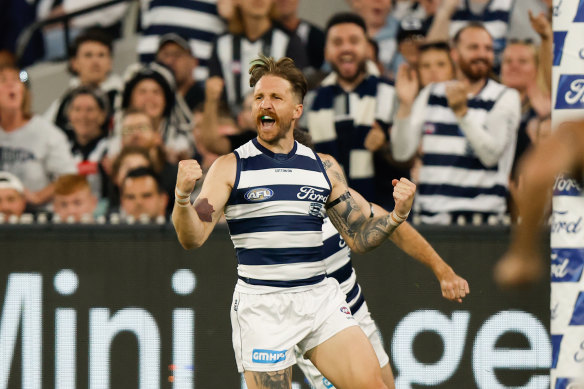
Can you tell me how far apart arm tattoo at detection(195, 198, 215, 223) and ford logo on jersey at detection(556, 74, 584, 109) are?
80.9 inches

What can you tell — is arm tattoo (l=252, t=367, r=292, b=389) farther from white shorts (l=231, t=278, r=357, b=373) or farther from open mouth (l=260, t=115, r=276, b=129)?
open mouth (l=260, t=115, r=276, b=129)

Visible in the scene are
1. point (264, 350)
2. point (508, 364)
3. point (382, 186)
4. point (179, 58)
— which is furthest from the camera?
point (179, 58)

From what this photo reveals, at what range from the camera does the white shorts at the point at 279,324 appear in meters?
5.09

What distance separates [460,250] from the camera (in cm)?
642

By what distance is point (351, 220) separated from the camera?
17.9 feet

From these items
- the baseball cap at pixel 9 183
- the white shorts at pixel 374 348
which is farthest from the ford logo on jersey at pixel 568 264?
the baseball cap at pixel 9 183

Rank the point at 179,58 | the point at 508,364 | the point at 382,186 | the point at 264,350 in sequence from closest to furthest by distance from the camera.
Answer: the point at 264,350, the point at 508,364, the point at 382,186, the point at 179,58

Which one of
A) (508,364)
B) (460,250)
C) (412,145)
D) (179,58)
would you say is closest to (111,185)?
(179,58)

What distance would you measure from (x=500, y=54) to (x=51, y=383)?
419 cm

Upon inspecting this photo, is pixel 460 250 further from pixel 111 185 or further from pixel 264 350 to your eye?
pixel 111 185

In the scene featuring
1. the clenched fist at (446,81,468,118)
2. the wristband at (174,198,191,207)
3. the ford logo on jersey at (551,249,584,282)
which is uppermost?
the clenched fist at (446,81,468,118)

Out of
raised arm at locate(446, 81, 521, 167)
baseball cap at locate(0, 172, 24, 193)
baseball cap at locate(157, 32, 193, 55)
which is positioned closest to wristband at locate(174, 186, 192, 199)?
baseball cap at locate(0, 172, 24, 193)

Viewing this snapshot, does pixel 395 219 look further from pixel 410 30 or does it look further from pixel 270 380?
pixel 410 30

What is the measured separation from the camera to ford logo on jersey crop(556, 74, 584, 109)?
5402 mm
